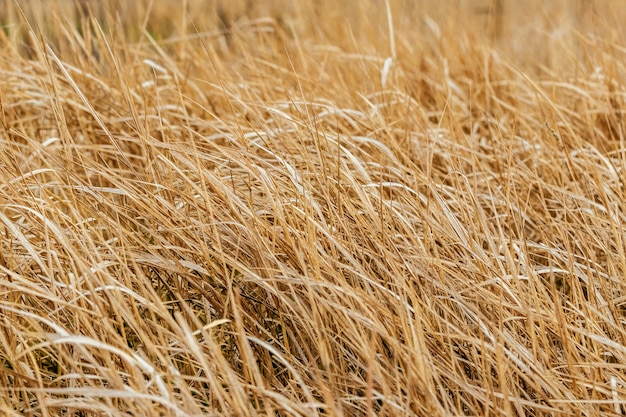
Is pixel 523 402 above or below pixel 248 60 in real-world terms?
below

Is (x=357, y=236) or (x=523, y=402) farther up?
(x=357, y=236)

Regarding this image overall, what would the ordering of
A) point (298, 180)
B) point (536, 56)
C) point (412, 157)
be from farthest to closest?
point (536, 56)
point (412, 157)
point (298, 180)

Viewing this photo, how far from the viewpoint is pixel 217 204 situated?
1.46 m

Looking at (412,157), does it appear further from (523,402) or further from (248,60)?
(523,402)

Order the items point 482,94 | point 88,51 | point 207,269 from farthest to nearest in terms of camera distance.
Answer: point 482,94
point 88,51
point 207,269

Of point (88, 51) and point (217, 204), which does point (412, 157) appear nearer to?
point (217, 204)

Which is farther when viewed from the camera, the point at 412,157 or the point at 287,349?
the point at 412,157

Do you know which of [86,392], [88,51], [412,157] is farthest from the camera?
[88,51]

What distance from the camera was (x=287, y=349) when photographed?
1.23 meters

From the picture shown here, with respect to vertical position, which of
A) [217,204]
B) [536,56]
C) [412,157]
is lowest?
[536,56]

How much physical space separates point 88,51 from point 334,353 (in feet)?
4.38

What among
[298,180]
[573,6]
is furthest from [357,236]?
[573,6]

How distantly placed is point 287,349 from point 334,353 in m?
0.09

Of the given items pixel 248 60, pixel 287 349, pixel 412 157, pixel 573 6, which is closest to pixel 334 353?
pixel 287 349
